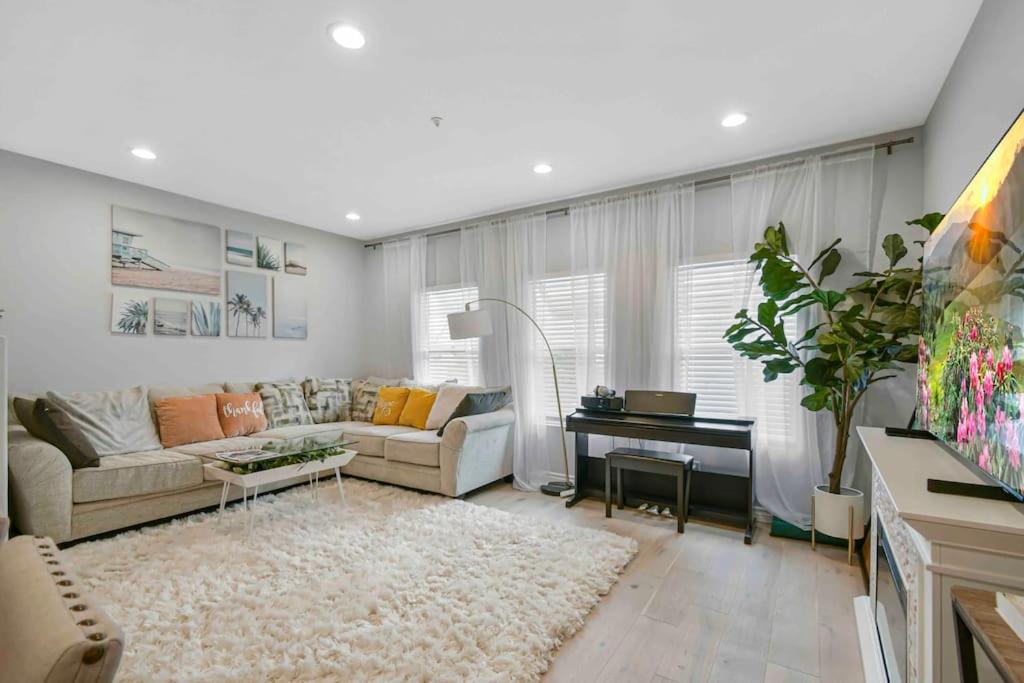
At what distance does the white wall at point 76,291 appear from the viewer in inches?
129

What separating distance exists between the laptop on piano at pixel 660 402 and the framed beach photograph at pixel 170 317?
3.77m

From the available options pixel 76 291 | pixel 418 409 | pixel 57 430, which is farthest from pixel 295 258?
pixel 57 430

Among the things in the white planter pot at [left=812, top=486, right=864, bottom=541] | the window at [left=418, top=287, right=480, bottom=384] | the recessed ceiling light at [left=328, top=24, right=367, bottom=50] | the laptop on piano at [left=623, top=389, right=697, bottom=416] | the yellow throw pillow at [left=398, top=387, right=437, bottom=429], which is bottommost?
the white planter pot at [left=812, top=486, right=864, bottom=541]

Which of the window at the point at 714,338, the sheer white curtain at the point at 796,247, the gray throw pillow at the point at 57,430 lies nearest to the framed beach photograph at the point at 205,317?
the gray throw pillow at the point at 57,430

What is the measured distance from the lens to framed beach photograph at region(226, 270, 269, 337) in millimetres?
4426

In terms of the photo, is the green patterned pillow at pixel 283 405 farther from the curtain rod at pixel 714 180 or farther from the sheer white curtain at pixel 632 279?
the sheer white curtain at pixel 632 279

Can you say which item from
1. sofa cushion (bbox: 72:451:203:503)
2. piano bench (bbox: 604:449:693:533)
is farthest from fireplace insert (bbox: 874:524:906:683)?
sofa cushion (bbox: 72:451:203:503)

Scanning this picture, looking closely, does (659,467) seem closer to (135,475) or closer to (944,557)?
(944,557)

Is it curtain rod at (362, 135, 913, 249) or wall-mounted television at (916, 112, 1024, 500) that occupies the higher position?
curtain rod at (362, 135, 913, 249)

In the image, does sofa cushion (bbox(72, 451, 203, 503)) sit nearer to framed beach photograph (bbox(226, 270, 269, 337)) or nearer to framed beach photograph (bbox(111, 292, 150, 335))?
framed beach photograph (bbox(111, 292, 150, 335))

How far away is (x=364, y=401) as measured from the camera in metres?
4.87

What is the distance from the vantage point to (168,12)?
1.89 m

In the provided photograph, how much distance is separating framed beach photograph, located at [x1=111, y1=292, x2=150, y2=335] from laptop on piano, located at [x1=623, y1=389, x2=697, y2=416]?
391 cm

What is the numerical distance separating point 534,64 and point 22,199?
365cm
